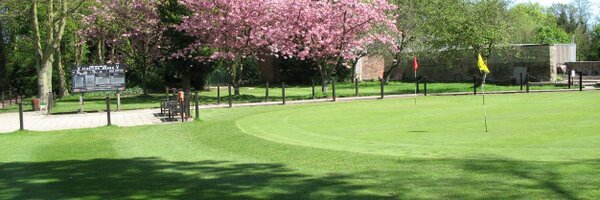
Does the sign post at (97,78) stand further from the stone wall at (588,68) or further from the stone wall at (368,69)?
the stone wall at (588,68)

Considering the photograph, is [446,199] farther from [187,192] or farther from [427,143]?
[427,143]

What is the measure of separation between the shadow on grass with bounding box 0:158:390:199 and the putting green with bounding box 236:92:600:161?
2.66 meters

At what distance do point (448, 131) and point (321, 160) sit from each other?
178 inches

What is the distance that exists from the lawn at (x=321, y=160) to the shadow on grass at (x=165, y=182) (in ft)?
0.05

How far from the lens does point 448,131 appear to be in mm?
13367

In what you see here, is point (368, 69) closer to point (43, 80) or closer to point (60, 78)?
point (60, 78)

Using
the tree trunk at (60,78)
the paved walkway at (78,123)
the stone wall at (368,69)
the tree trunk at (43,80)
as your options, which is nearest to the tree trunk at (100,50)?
the tree trunk at (60,78)

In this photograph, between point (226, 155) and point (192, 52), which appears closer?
point (226, 155)

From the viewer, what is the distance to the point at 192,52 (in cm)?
3450

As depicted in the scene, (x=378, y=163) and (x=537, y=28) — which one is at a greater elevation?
(x=537, y=28)

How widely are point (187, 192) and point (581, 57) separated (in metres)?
83.4

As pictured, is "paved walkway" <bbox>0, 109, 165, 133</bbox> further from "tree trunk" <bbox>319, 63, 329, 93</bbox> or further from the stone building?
the stone building

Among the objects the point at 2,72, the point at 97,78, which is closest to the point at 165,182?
the point at 97,78

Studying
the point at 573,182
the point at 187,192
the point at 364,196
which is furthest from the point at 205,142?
the point at 573,182
